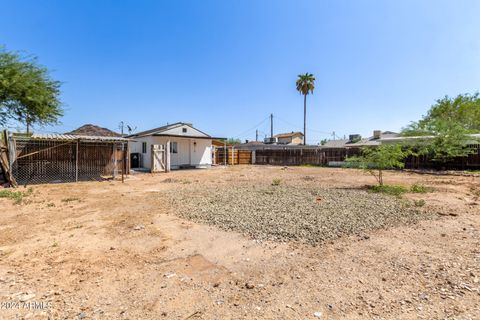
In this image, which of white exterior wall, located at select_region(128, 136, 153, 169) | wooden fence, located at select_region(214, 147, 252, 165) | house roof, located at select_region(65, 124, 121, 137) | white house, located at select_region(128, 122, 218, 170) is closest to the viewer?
white exterior wall, located at select_region(128, 136, 153, 169)

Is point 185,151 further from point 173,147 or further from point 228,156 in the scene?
point 228,156

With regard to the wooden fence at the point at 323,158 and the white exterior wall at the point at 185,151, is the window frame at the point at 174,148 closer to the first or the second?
the white exterior wall at the point at 185,151

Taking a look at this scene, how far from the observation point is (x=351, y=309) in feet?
8.11

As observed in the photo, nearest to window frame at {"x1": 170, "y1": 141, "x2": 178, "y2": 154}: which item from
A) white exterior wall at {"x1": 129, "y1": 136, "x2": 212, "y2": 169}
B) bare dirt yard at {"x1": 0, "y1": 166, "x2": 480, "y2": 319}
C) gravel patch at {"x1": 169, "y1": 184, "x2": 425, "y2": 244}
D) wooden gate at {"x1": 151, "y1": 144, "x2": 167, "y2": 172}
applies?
white exterior wall at {"x1": 129, "y1": 136, "x2": 212, "y2": 169}

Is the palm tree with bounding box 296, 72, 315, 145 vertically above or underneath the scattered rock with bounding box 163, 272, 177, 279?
above

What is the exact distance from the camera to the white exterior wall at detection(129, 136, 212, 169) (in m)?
19.2

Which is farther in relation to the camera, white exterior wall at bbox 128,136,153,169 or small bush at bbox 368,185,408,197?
white exterior wall at bbox 128,136,153,169

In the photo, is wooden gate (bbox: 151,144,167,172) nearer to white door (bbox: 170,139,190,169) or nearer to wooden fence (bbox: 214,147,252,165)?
white door (bbox: 170,139,190,169)

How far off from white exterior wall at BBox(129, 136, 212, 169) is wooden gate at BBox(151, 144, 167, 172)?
172 cm

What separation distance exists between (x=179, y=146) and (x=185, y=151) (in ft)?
2.32

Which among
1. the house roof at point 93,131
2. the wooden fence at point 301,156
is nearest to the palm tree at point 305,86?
the wooden fence at point 301,156

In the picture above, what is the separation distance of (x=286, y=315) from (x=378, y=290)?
3.90 feet

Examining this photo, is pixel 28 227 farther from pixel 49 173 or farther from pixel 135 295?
pixel 49 173

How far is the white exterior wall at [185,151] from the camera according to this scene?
1916 cm
